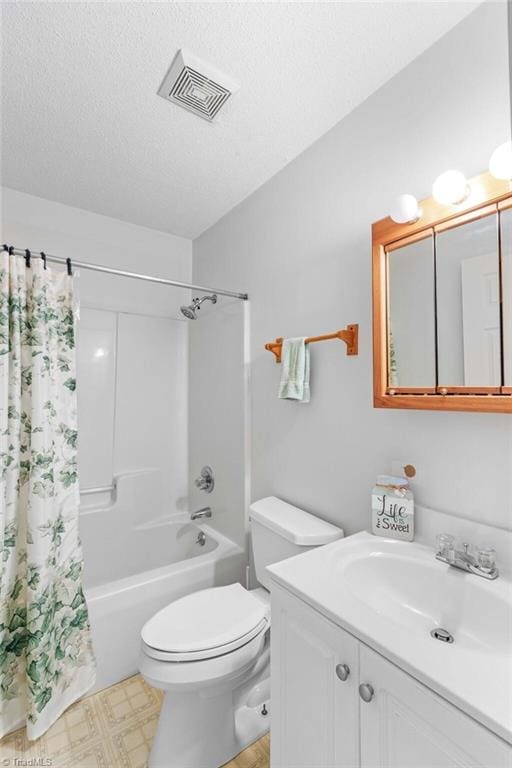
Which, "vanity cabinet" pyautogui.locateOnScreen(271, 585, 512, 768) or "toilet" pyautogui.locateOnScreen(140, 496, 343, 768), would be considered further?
"toilet" pyautogui.locateOnScreen(140, 496, 343, 768)

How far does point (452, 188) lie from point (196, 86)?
1.00 m

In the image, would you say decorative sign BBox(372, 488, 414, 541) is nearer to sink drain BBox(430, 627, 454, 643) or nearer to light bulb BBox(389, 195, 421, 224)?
sink drain BBox(430, 627, 454, 643)

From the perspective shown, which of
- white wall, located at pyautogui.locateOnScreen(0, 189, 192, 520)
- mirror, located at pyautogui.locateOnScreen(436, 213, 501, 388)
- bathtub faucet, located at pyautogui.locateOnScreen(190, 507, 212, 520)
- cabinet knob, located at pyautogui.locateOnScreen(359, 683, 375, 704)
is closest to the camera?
cabinet knob, located at pyautogui.locateOnScreen(359, 683, 375, 704)

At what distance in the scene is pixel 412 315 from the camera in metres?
1.13

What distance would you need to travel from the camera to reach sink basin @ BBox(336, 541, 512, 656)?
0.83 metres

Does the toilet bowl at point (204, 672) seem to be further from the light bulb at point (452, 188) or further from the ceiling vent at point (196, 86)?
the ceiling vent at point (196, 86)

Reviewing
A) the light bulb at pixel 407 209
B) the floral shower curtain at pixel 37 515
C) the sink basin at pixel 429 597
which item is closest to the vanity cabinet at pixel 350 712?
the sink basin at pixel 429 597

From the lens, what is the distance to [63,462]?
1502 mm

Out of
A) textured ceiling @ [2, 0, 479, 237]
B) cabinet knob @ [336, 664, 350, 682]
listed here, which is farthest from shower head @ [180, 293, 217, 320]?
cabinet knob @ [336, 664, 350, 682]

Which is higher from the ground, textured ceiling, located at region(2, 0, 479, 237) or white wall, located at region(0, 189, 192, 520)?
textured ceiling, located at region(2, 0, 479, 237)

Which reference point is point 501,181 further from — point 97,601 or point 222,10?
point 97,601

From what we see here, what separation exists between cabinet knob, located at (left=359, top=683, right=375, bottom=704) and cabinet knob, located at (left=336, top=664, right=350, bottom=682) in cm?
4

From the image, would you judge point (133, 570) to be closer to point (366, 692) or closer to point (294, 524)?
point (294, 524)

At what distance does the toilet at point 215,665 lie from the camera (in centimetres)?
114
